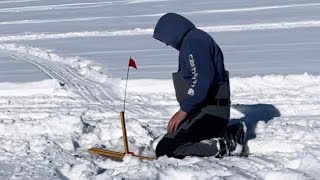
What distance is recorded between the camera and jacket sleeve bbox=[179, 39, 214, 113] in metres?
4.75

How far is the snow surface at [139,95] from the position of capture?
4711 mm

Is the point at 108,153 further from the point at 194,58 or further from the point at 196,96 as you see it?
the point at 194,58

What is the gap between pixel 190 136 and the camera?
4938 mm

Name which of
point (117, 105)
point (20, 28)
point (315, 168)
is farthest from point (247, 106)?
point (20, 28)

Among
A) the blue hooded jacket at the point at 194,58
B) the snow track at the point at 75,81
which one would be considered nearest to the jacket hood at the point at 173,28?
the blue hooded jacket at the point at 194,58

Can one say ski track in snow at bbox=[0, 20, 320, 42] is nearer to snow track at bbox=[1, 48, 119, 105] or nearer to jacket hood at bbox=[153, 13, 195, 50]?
snow track at bbox=[1, 48, 119, 105]

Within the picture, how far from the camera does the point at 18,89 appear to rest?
7770 millimetres

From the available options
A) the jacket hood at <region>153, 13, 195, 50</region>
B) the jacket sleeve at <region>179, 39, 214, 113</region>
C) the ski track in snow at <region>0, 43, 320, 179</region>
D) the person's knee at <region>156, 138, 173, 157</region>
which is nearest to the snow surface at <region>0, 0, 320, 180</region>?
the ski track in snow at <region>0, 43, 320, 179</region>

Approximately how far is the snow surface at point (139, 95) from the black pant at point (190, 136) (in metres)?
0.13

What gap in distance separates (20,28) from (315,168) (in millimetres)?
10927

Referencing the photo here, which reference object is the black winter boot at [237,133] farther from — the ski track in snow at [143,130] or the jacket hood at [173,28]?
the jacket hood at [173,28]

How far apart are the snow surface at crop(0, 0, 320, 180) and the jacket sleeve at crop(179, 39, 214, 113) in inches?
16.7

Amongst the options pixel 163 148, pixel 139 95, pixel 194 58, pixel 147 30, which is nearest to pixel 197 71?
pixel 194 58

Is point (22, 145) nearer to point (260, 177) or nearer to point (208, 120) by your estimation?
point (208, 120)
